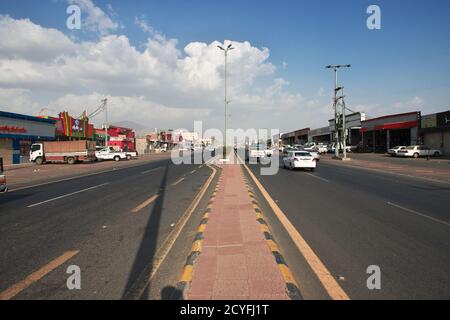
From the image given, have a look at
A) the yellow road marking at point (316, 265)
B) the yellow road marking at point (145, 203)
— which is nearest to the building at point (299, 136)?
the yellow road marking at point (145, 203)

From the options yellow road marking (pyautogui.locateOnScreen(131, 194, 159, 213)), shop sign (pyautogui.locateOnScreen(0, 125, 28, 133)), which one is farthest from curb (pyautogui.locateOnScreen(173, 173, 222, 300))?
shop sign (pyautogui.locateOnScreen(0, 125, 28, 133))

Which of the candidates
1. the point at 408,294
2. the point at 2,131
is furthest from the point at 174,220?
the point at 2,131

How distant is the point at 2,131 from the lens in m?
34.6

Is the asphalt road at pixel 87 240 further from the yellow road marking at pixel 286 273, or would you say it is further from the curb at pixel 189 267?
the yellow road marking at pixel 286 273

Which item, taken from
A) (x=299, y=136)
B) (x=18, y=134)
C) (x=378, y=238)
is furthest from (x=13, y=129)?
(x=299, y=136)

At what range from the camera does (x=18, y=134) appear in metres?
37.2

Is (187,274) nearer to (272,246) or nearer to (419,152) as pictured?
(272,246)

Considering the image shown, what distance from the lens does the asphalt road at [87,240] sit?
4453 millimetres

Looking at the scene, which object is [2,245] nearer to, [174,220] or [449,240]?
[174,220]

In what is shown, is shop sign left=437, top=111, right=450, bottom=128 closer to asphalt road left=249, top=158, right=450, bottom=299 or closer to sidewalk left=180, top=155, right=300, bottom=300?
asphalt road left=249, top=158, right=450, bottom=299

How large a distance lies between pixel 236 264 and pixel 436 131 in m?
45.3

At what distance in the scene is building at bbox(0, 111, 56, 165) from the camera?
35.1 metres

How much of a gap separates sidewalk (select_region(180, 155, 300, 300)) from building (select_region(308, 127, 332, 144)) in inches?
2976
